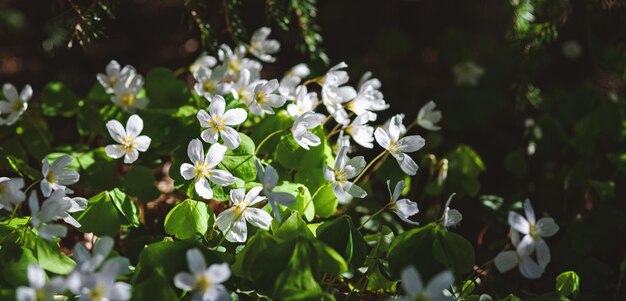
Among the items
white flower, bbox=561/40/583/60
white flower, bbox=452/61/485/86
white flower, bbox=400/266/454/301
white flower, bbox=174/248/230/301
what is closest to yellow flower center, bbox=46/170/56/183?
white flower, bbox=174/248/230/301

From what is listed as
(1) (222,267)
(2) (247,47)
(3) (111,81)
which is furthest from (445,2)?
(1) (222,267)

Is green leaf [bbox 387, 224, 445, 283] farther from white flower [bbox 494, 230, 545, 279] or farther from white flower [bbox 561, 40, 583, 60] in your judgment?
white flower [bbox 561, 40, 583, 60]

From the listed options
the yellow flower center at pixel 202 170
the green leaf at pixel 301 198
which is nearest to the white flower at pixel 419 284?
the green leaf at pixel 301 198

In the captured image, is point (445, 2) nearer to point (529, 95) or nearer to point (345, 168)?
point (529, 95)

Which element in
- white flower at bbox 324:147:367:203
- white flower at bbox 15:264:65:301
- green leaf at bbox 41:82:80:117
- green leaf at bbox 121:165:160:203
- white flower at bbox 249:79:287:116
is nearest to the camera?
white flower at bbox 15:264:65:301

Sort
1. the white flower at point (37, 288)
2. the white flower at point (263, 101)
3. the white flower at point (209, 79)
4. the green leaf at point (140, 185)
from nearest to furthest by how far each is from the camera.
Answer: the white flower at point (37, 288) < the white flower at point (263, 101) < the green leaf at point (140, 185) < the white flower at point (209, 79)

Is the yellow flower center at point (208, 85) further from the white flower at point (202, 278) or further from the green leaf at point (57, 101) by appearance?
the white flower at point (202, 278)
